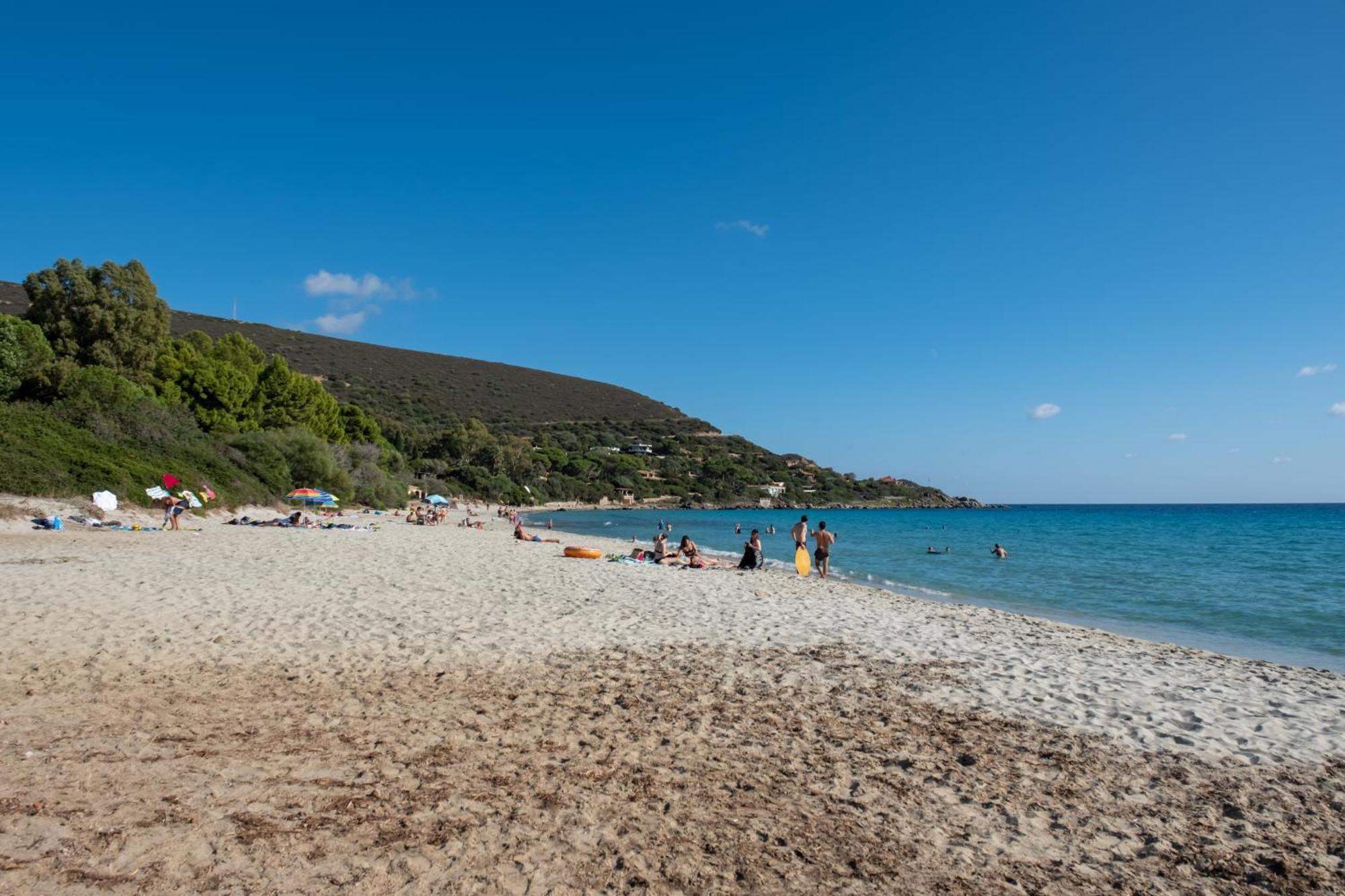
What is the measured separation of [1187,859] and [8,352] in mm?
38514

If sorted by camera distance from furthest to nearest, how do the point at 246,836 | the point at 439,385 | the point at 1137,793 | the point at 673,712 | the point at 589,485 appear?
the point at 439,385 < the point at 589,485 < the point at 673,712 < the point at 1137,793 < the point at 246,836

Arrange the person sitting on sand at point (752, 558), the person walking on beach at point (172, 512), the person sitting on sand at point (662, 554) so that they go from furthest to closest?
1. the person walking on beach at point (172, 512)
2. the person sitting on sand at point (662, 554)
3. the person sitting on sand at point (752, 558)

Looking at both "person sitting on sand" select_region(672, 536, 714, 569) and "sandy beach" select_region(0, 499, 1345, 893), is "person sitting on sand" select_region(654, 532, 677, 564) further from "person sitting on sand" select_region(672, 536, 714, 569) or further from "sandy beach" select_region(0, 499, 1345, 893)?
"sandy beach" select_region(0, 499, 1345, 893)

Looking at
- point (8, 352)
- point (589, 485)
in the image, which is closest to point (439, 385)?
point (589, 485)

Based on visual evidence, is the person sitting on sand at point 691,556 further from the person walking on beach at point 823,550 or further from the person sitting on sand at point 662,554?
the person walking on beach at point 823,550

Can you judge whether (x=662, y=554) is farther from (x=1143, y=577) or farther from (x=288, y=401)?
(x=288, y=401)

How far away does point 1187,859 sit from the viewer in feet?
13.1

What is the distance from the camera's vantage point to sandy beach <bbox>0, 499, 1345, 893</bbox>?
3740mm

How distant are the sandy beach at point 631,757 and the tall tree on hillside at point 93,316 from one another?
32.2 m

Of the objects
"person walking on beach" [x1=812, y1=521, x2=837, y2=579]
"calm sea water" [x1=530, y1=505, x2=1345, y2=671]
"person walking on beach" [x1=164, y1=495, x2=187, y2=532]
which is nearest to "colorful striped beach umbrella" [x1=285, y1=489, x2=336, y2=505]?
"person walking on beach" [x1=164, y1=495, x2=187, y2=532]

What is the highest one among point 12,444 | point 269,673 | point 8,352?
point 8,352

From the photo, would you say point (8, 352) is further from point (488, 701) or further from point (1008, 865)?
point (1008, 865)

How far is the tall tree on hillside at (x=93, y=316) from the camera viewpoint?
35344mm

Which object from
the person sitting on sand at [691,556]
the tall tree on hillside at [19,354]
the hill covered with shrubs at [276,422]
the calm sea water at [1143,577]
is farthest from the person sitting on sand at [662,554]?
the tall tree on hillside at [19,354]
